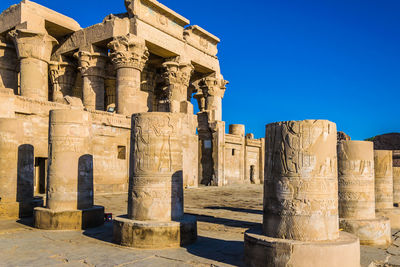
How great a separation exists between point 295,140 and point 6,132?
7398 mm

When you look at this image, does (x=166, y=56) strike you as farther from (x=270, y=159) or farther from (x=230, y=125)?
(x=270, y=159)

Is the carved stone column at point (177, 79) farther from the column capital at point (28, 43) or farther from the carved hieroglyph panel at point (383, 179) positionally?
the carved hieroglyph panel at point (383, 179)

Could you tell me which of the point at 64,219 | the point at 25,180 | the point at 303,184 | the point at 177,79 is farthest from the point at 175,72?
the point at 303,184

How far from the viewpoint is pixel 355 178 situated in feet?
21.7

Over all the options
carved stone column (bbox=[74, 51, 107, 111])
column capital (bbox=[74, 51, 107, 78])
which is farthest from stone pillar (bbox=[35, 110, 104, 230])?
column capital (bbox=[74, 51, 107, 78])

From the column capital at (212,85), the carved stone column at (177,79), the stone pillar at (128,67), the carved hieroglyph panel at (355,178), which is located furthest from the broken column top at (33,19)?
the carved hieroglyph panel at (355,178)

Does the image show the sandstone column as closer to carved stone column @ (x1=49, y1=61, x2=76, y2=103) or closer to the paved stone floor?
the paved stone floor

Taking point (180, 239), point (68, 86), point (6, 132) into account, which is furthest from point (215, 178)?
point (180, 239)

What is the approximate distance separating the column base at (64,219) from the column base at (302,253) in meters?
4.07

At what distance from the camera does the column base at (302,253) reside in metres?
3.95

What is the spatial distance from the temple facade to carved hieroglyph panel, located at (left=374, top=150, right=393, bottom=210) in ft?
34.5

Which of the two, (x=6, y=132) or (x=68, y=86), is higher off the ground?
(x=68, y=86)

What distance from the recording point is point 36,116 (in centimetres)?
1286

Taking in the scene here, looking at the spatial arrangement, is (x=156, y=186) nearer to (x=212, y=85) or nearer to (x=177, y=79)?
(x=177, y=79)
